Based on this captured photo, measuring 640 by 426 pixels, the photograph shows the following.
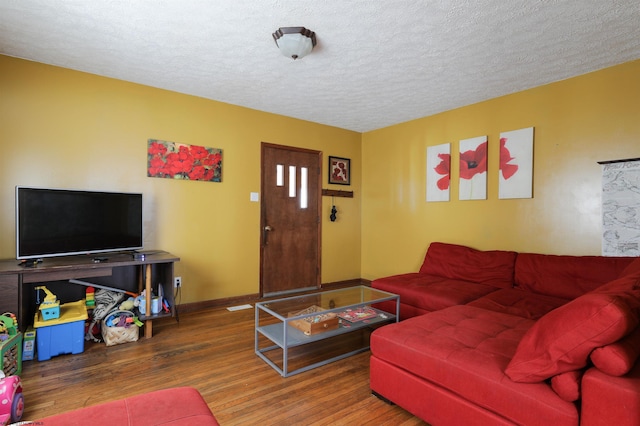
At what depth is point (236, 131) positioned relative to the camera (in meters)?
3.96

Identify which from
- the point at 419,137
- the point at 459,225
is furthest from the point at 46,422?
the point at 419,137

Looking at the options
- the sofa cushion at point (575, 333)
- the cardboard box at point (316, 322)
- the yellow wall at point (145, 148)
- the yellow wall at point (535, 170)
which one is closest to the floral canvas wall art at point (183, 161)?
the yellow wall at point (145, 148)

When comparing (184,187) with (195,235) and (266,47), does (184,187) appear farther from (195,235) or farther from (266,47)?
(266,47)

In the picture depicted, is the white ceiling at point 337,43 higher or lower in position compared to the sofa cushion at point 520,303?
higher

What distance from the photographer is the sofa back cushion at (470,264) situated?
3215mm

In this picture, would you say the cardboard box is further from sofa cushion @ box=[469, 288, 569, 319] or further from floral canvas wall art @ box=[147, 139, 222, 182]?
floral canvas wall art @ box=[147, 139, 222, 182]

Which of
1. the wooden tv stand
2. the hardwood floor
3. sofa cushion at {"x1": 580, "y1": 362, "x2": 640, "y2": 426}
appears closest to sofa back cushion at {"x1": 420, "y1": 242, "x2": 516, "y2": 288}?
the hardwood floor

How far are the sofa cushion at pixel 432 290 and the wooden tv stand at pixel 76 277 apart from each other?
82.9 inches

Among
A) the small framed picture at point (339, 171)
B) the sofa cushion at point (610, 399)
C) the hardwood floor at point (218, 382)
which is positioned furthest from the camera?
the small framed picture at point (339, 171)

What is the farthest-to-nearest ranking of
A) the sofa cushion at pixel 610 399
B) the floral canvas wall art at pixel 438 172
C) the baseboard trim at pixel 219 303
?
the floral canvas wall art at pixel 438 172 → the baseboard trim at pixel 219 303 → the sofa cushion at pixel 610 399

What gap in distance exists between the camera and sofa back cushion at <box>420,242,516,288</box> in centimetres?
321

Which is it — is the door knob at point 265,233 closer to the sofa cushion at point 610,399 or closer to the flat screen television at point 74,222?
the flat screen television at point 74,222

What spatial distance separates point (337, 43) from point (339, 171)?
2551mm

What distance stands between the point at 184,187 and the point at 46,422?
2.77 metres
